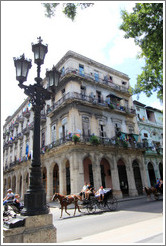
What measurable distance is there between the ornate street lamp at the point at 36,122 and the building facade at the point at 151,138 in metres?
21.1

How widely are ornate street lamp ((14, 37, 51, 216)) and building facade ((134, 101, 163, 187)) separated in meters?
21.1

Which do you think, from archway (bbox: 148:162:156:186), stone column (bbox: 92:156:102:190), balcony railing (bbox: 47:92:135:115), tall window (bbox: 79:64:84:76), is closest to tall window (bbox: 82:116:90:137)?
balcony railing (bbox: 47:92:135:115)

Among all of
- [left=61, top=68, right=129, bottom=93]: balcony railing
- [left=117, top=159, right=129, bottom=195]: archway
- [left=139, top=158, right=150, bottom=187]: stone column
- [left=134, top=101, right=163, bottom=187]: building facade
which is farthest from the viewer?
[left=134, top=101, right=163, bottom=187]: building facade

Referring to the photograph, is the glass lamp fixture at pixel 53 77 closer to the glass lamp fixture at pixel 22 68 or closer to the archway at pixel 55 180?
the glass lamp fixture at pixel 22 68

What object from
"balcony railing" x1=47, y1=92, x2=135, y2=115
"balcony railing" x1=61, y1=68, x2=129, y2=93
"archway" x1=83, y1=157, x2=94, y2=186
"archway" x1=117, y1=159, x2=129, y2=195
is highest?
"balcony railing" x1=61, y1=68, x2=129, y2=93

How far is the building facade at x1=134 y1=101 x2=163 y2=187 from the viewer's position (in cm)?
2399

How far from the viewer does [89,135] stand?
18.5 m

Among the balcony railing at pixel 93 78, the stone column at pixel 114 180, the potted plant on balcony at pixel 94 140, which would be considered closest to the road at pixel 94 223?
the potted plant on balcony at pixel 94 140

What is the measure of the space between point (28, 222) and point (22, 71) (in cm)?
405

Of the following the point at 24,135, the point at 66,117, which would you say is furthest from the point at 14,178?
the point at 66,117

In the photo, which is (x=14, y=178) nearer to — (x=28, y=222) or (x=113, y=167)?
(x=113, y=167)

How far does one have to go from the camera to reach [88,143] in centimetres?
1747

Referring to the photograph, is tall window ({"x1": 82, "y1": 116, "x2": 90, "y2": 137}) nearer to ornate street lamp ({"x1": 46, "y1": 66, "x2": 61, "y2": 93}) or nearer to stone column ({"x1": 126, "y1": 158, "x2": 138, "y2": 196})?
stone column ({"x1": 126, "y1": 158, "x2": 138, "y2": 196})

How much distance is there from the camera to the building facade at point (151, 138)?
2399 cm
